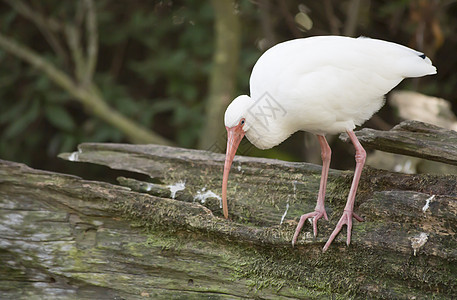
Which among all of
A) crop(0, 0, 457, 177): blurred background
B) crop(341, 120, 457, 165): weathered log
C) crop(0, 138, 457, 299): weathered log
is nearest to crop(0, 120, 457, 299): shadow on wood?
crop(0, 138, 457, 299): weathered log

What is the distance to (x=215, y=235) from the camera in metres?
3.01

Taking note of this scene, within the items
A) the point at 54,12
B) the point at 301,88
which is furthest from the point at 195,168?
the point at 54,12

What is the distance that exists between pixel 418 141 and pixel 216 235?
1250mm

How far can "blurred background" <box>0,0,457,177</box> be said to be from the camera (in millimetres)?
5922

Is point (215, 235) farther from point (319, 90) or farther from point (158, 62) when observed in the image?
point (158, 62)

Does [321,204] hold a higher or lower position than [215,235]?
higher

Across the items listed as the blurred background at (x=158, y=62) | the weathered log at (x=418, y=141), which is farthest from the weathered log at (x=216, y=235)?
the blurred background at (x=158, y=62)

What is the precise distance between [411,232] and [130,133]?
390 centimetres

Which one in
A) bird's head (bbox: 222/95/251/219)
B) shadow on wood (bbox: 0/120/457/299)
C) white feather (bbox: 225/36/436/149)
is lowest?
shadow on wood (bbox: 0/120/457/299)

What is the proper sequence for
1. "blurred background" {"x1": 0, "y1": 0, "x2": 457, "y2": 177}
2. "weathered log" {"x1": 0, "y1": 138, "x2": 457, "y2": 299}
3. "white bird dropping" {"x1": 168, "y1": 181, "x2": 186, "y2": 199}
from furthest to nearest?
"blurred background" {"x1": 0, "y1": 0, "x2": 457, "y2": 177}, "white bird dropping" {"x1": 168, "y1": 181, "x2": 186, "y2": 199}, "weathered log" {"x1": 0, "y1": 138, "x2": 457, "y2": 299}

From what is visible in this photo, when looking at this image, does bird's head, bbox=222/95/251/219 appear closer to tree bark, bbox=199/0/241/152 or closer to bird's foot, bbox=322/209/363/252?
A: bird's foot, bbox=322/209/363/252

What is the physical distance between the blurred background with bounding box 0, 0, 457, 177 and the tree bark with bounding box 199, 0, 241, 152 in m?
0.01

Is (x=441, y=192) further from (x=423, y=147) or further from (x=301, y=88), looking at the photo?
(x=301, y=88)

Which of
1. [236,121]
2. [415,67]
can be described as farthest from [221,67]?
[415,67]
